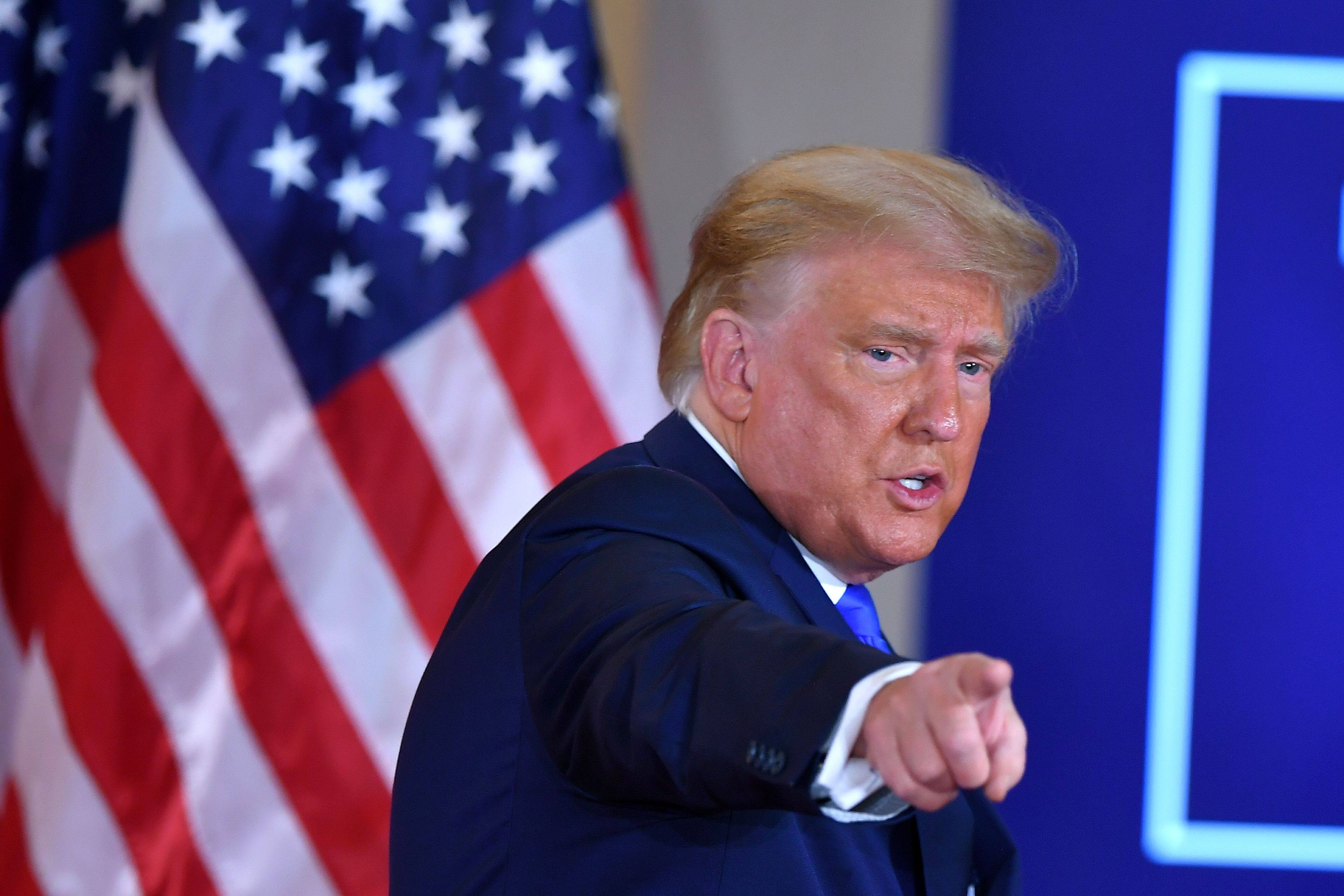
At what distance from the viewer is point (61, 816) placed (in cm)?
193

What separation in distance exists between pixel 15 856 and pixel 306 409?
2.42 ft

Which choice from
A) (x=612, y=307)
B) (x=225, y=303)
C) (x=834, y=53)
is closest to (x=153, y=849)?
(x=225, y=303)

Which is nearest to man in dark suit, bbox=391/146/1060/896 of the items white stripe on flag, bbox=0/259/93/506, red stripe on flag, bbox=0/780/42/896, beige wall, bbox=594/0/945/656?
beige wall, bbox=594/0/945/656

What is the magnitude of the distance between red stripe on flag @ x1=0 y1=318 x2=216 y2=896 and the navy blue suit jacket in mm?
1068

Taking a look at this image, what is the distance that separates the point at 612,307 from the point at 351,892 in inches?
36.1

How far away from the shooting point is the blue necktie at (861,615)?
1.17 meters

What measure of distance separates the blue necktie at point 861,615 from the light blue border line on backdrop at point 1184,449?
106 centimetres

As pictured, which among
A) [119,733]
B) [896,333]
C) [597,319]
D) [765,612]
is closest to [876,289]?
[896,333]

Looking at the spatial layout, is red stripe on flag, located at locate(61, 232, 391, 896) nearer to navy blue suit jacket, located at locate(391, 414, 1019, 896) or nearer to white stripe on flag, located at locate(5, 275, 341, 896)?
white stripe on flag, located at locate(5, 275, 341, 896)

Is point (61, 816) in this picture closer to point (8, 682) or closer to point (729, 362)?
point (8, 682)

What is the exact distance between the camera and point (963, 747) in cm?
58

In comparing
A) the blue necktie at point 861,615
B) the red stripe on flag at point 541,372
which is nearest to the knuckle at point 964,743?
the blue necktie at point 861,615

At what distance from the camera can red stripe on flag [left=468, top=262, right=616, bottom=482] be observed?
2.04m

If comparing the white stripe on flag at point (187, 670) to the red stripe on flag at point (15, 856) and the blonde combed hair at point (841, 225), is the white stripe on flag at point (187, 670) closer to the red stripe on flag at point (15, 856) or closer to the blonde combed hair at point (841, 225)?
the red stripe on flag at point (15, 856)
